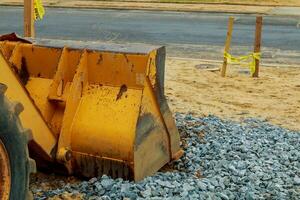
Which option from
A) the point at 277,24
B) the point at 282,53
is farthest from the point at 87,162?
the point at 277,24

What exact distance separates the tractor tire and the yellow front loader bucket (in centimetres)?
98

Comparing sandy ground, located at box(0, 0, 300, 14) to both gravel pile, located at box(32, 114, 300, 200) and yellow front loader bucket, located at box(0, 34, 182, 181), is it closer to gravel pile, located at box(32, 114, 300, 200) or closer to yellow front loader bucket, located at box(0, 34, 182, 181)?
gravel pile, located at box(32, 114, 300, 200)

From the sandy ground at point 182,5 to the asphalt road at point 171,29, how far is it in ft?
3.60

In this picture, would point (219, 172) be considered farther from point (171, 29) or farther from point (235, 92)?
point (171, 29)

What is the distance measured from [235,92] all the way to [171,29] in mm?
7765

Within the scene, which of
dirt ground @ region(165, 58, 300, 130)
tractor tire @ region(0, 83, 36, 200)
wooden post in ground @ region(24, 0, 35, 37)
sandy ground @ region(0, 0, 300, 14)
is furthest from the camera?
sandy ground @ region(0, 0, 300, 14)

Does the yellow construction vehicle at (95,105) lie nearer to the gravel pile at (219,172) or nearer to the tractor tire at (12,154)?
the gravel pile at (219,172)

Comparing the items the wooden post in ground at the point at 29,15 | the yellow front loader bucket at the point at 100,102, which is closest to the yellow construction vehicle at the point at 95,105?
the yellow front loader bucket at the point at 100,102

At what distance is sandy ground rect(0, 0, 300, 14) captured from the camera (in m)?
22.6

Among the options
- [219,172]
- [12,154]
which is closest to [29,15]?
[219,172]

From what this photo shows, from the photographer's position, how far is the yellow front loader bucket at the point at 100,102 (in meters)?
5.27

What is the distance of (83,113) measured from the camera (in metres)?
5.41

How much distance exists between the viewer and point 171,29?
1738 centimetres

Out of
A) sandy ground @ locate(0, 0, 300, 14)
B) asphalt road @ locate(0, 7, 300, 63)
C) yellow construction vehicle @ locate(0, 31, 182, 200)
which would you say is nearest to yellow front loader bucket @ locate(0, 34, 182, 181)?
yellow construction vehicle @ locate(0, 31, 182, 200)
